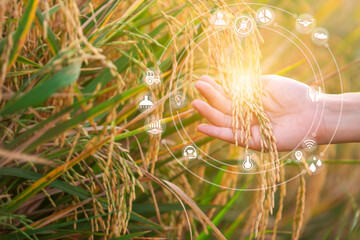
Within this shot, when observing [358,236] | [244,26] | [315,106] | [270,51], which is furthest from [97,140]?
[358,236]

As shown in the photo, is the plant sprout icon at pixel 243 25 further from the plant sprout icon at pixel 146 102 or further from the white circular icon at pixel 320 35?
the white circular icon at pixel 320 35

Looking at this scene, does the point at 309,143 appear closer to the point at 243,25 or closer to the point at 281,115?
the point at 281,115

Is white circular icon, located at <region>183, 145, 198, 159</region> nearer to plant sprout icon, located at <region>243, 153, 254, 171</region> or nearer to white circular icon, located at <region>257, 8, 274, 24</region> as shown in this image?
plant sprout icon, located at <region>243, 153, 254, 171</region>

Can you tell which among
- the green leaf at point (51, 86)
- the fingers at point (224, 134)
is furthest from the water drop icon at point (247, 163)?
the green leaf at point (51, 86)

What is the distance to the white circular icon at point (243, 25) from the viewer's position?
92cm

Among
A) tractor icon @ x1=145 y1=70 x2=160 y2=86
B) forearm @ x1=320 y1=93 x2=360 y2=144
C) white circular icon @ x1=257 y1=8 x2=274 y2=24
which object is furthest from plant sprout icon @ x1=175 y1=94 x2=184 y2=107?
forearm @ x1=320 y1=93 x2=360 y2=144

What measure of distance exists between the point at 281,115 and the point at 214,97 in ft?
0.73

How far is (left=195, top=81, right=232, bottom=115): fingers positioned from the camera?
1.03m

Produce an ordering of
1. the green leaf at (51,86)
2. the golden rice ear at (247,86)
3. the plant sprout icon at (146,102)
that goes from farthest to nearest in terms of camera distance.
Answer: the plant sprout icon at (146,102), the golden rice ear at (247,86), the green leaf at (51,86)

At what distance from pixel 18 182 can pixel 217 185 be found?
56 cm

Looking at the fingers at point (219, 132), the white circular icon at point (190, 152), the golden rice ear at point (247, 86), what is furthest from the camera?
the white circular icon at point (190, 152)

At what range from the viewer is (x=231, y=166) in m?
1.32

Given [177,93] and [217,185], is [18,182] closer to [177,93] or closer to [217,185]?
[177,93]

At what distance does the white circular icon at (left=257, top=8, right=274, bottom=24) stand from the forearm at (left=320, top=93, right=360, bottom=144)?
27 centimetres
